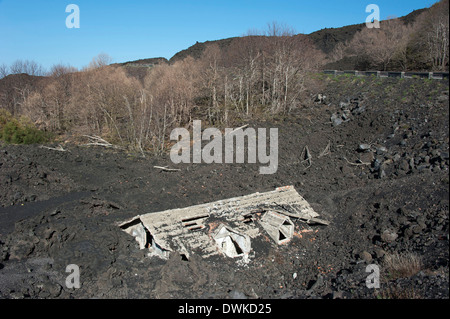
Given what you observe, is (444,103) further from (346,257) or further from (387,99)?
(346,257)

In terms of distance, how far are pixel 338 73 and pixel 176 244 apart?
84.5 ft

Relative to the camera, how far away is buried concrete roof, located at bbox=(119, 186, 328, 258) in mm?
9844

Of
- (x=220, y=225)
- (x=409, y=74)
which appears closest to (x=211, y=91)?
(x=409, y=74)

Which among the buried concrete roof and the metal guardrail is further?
the metal guardrail

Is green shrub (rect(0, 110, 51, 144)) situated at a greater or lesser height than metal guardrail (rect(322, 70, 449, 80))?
lesser

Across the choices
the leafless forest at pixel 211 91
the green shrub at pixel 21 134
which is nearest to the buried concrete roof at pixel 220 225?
the leafless forest at pixel 211 91

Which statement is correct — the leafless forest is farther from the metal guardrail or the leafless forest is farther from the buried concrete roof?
the buried concrete roof

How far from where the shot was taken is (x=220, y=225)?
10.2 meters

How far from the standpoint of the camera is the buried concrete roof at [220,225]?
388 inches

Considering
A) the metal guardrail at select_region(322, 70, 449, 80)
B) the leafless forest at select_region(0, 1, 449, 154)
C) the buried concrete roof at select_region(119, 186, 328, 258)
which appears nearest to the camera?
the buried concrete roof at select_region(119, 186, 328, 258)

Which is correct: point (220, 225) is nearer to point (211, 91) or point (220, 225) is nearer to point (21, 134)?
point (211, 91)

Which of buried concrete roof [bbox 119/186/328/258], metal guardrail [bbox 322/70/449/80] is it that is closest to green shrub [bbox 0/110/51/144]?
buried concrete roof [bbox 119/186/328/258]

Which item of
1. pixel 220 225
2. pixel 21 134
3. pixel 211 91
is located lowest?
pixel 220 225
